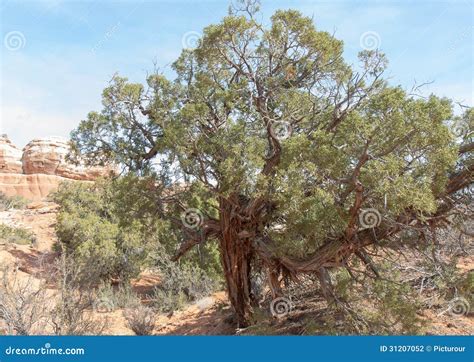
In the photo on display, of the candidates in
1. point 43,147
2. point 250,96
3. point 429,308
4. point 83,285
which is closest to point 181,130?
point 250,96

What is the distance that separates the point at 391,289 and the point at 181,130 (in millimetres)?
5039

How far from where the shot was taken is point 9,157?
54.6 metres

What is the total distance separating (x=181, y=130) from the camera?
8.88 m

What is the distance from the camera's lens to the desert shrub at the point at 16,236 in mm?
24578

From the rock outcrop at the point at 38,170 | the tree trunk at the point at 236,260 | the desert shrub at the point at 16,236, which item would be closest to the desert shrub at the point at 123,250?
the tree trunk at the point at 236,260

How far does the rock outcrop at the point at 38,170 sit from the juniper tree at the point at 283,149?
37.6 meters

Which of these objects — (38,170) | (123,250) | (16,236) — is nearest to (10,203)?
(38,170)

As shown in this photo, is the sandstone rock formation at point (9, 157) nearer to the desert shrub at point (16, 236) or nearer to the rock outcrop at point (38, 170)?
the rock outcrop at point (38, 170)

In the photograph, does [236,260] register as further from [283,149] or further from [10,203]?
[10,203]

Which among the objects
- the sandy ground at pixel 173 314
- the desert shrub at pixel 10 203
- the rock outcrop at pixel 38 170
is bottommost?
the sandy ground at pixel 173 314

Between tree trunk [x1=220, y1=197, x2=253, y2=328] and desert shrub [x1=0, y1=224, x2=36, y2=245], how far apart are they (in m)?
17.2

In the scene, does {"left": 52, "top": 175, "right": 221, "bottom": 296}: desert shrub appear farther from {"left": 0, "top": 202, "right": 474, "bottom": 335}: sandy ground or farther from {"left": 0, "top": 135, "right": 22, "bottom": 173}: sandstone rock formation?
{"left": 0, "top": 135, "right": 22, "bottom": 173}: sandstone rock formation

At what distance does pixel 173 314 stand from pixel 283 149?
984 centimetres

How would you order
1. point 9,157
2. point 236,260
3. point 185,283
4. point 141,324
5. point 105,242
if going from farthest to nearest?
1. point 9,157
2. point 105,242
3. point 185,283
4. point 141,324
5. point 236,260
